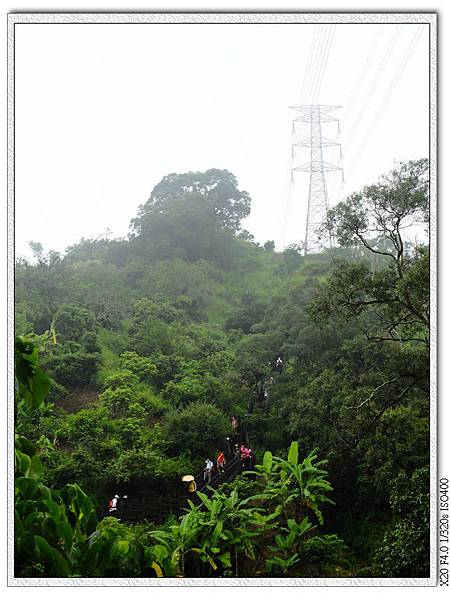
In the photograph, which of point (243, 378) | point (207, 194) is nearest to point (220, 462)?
point (243, 378)

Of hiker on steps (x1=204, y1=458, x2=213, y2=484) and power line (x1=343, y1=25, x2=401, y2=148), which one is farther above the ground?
power line (x1=343, y1=25, x2=401, y2=148)

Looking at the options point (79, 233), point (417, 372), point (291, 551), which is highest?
point (79, 233)

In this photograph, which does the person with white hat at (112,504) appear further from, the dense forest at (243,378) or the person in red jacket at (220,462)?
the person in red jacket at (220,462)

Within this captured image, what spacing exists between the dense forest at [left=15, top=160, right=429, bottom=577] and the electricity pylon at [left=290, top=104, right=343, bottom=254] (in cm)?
10

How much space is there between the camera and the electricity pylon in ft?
13.7

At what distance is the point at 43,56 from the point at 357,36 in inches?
79.7

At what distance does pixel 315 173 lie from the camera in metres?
4.38

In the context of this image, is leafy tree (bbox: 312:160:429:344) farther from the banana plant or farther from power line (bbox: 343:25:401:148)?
the banana plant

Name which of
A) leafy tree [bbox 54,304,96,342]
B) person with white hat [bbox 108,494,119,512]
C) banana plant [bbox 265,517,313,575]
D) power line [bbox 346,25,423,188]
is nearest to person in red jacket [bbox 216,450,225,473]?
banana plant [bbox 265,517,313,575]

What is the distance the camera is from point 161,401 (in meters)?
4.61

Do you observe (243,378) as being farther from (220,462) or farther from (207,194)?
(207,194)
